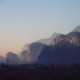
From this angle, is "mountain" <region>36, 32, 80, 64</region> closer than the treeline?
No

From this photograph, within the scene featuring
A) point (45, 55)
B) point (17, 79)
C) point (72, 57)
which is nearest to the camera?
point (17, 79)

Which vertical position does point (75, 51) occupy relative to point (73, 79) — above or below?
above

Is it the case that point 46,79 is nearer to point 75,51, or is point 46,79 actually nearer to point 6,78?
point 6,78

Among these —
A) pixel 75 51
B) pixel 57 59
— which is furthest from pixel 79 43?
pixel 57 59

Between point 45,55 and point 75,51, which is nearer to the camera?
point 75,51

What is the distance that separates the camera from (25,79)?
157 ft

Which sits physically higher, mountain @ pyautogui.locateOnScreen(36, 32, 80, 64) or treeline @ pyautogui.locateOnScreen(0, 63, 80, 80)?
mountain @ pyautogui.locateOnScreen(36, 32, 80, 64)

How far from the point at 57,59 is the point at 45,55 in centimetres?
2108

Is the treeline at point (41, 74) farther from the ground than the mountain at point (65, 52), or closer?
closer

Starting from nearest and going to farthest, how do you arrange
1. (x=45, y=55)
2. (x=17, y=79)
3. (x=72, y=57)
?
(x=17, y=79), (x=72, y=57), (x=45, y=55)

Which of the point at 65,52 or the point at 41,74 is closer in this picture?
the point at 41,74

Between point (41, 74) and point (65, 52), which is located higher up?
point (65, 52)

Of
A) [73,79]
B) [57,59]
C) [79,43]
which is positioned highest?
[79,43]

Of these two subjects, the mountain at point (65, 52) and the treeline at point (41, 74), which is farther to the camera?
the mountain at point (65, 52)
